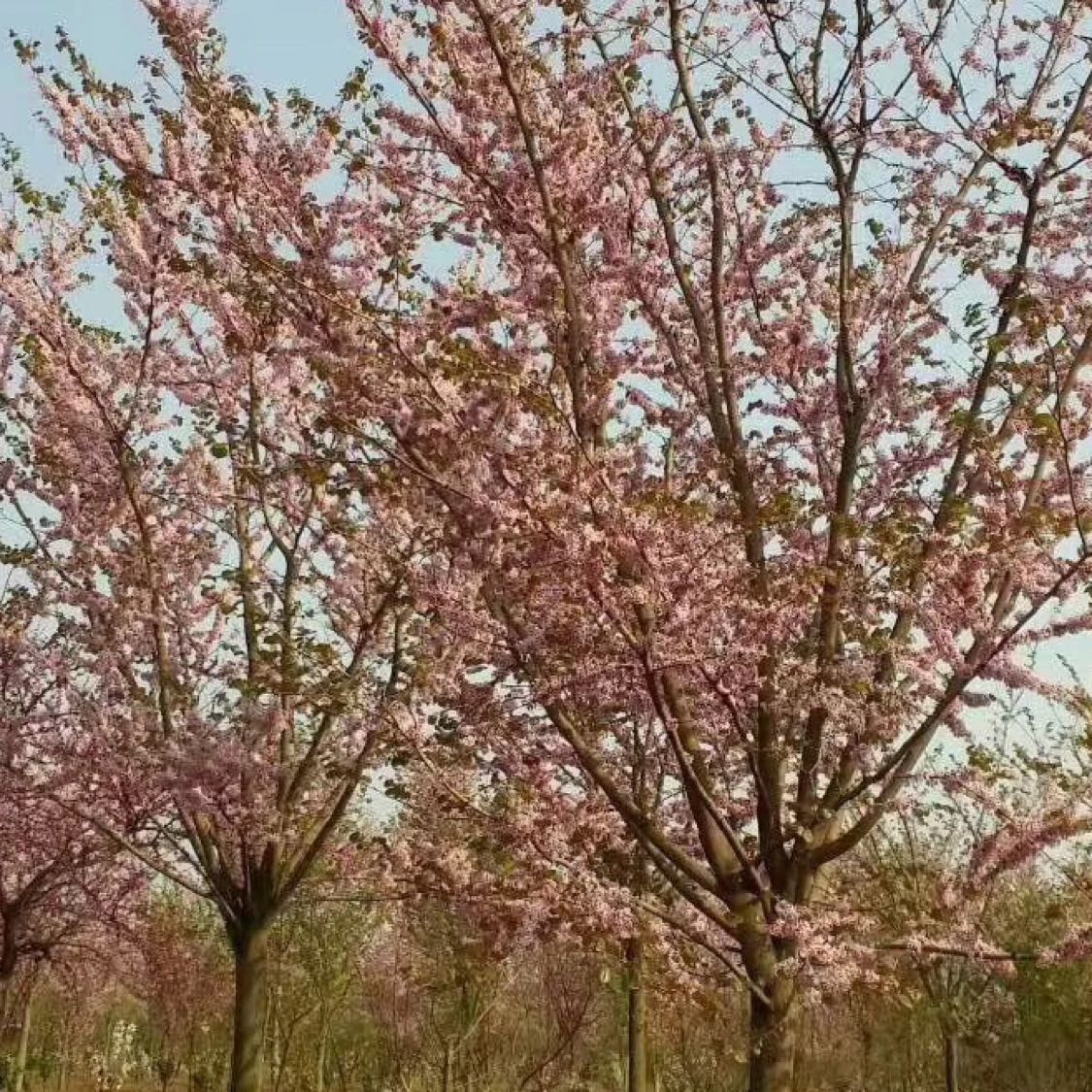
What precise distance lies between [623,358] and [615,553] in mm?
2463

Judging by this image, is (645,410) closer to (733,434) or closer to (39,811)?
(733,434)

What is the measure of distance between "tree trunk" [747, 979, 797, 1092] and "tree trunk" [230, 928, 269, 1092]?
4619mm

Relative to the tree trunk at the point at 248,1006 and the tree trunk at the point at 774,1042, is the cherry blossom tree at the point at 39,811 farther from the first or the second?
the tree trunk at the point at 774,1042

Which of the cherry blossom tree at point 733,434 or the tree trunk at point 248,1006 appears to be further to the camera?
the tree trunk at point 248,1006

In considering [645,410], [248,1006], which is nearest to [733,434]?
[645,410]

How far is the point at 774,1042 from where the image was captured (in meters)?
5.37

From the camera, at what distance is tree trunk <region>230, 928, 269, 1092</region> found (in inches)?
351

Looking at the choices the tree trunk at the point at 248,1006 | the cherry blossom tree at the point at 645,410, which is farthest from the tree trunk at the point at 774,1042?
the tree trunk at the point at 248,1006

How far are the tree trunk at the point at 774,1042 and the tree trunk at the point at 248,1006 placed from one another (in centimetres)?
462

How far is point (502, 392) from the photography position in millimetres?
5242

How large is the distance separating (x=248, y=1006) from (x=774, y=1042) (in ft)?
16.6

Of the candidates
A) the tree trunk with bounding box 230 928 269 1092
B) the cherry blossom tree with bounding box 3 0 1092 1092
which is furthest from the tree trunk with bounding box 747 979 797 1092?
the tree trunk with bounding box 230 928 269 1092

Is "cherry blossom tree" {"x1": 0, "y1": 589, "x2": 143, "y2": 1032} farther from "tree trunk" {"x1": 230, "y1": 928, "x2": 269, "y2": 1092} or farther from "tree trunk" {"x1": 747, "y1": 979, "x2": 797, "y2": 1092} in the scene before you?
"tree trunk" {"x1": 747, "y1": 979, "x2": 797, "y2": 1092}

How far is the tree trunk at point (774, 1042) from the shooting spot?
537 cm
